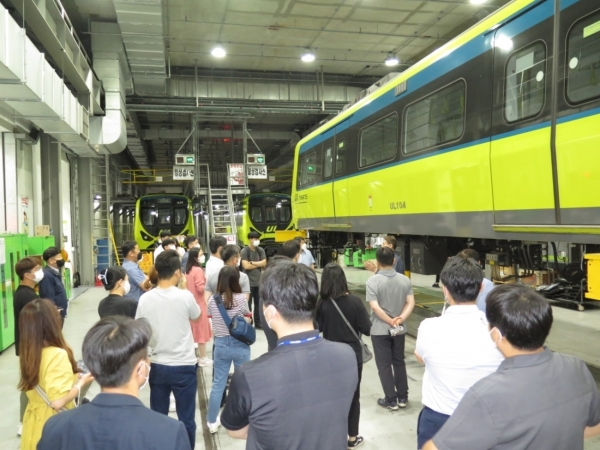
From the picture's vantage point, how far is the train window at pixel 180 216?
1852 centimetres

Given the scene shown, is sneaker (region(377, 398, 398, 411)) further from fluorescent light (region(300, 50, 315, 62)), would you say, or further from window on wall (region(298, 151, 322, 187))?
fluorescent light (region(300, 50, 315, 62))

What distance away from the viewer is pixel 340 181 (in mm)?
8227

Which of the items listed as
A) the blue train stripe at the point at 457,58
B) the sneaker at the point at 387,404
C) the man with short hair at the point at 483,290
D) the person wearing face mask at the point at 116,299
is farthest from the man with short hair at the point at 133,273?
the blue train stripe at the point at 457,58

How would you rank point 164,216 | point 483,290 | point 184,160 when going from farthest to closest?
point 164,216, point 184,160, point 483,290

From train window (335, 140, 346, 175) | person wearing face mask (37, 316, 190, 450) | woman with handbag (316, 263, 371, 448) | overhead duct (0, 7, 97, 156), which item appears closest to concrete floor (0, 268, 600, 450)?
woman with handbag (316, 263, 371, 448)

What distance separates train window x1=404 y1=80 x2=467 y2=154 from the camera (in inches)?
190

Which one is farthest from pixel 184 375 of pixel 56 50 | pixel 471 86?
pixel 56 50

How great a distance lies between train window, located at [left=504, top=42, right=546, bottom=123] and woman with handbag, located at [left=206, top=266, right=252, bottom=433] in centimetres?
269

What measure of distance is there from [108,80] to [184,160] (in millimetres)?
5453

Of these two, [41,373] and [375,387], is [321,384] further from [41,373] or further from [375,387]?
[375,387]

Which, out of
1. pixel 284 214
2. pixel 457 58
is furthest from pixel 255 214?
pixel 457 58

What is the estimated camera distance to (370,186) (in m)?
6.94

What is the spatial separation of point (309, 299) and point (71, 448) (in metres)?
0.89

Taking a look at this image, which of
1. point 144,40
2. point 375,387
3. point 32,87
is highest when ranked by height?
point 144,40
